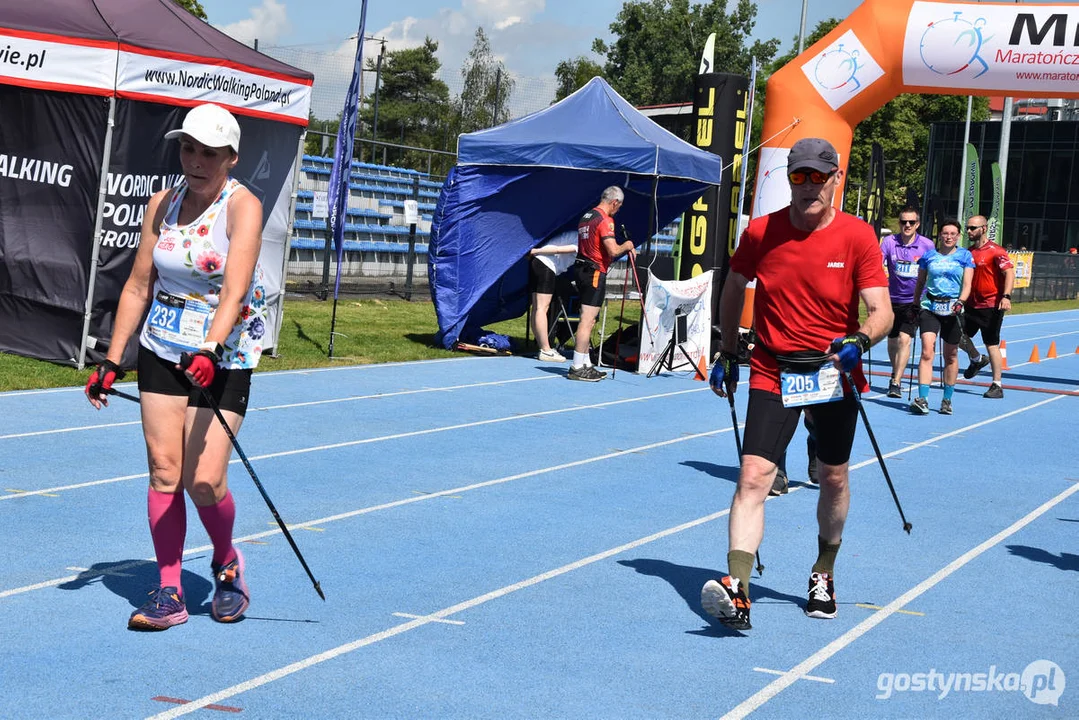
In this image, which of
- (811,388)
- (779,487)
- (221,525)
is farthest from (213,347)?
(779,487)

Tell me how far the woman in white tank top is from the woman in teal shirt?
10219 millimetres

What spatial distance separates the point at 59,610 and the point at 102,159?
7752mm

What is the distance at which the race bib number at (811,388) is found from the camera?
5.80m

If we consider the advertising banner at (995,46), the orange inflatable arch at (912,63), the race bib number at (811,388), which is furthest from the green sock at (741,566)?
the advertising banner at (995,46)

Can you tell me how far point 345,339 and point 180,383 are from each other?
38.2 ft

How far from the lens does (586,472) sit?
948 centimetres

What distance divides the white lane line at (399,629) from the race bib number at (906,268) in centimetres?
724

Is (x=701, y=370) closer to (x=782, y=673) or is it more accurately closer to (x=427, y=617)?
(x=427, y=617)

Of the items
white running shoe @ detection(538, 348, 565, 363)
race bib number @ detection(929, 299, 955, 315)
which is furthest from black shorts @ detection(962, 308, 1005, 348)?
white running shoe @ detection(538, 348, 565, 363)

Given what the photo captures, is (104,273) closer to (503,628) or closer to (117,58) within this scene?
(117,58)

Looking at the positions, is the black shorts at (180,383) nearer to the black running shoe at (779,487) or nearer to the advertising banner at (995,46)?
the black running shoe at (779,487)

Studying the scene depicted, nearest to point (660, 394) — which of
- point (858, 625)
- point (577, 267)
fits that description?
point (577, 267)

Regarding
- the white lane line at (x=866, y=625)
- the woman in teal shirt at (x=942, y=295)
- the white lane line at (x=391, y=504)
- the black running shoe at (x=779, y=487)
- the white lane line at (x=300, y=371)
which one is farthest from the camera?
the woman in teal shirt at (x=942, y=295)

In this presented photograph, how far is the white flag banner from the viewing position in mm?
15992
